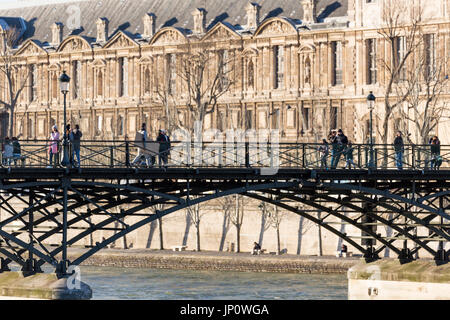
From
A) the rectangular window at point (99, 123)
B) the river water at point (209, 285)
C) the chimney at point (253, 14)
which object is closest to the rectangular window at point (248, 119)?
the chimney at point (253, 14)

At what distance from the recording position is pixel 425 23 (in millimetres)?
83938

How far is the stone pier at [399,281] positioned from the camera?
4869 cm

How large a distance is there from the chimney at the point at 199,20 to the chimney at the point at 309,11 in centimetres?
887

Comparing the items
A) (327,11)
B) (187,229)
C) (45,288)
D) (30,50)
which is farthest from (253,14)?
(45,288)

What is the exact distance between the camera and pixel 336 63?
302ft

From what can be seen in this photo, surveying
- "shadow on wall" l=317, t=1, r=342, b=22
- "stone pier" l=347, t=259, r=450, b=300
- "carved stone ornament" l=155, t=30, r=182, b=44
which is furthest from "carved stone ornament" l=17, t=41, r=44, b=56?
"stone pier" l=347, t=259, r=450, b=300

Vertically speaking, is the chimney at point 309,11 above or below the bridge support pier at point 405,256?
above

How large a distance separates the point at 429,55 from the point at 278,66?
14.2 meters

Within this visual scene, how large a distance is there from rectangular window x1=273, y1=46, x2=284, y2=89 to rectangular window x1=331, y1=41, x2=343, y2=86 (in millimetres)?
4224

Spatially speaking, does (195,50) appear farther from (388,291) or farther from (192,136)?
(388,291)

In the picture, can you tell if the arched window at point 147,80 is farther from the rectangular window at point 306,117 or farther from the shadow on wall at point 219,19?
the rectangular window at point 306,117

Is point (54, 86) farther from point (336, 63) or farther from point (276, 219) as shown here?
point (276, 219)

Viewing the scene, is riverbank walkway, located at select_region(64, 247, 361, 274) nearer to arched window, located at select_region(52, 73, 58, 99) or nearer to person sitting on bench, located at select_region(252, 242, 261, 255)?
person sitting on bench, located at select_region(252, 242, 261, 255)

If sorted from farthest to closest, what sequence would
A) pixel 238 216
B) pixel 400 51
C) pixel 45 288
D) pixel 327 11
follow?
pixel 327 11 → pixel 400 51 → pixel 238 216 → pixel 45 288
